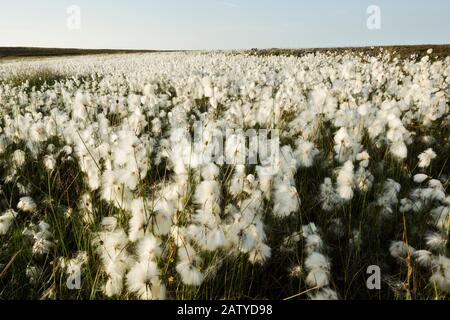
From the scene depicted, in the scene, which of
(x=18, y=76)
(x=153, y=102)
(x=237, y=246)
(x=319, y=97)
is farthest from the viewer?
(x=18, y=76)

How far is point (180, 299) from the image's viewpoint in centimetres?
238

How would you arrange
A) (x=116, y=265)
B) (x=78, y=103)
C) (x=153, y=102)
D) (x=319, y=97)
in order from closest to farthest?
(x=116, y=265)
(x=78, y=103)
(x=319, y=97)
(x=153, y=102)

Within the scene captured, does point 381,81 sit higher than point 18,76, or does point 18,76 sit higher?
point 18,76

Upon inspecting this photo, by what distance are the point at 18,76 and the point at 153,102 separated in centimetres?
1305

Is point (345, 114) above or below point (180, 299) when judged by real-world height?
above

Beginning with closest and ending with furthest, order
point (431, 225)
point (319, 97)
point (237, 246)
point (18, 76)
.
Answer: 1. point (237, 246)
2. point (431, 225)
3. point (319, 97)
4. point (18, 76)

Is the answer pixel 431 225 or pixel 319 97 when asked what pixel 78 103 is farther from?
pixel 431 225

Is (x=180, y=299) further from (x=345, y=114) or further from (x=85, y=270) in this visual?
(x=345, y=114)

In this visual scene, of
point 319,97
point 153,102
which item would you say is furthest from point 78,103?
point 319,97
